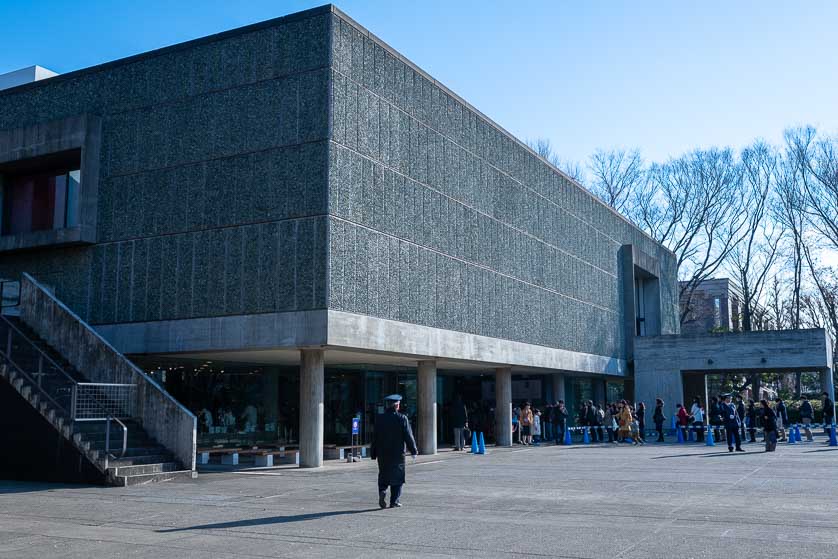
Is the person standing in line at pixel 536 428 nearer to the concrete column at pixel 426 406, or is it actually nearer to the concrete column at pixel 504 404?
the concrete column at pixel 504 404

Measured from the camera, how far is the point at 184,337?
23.0 meters

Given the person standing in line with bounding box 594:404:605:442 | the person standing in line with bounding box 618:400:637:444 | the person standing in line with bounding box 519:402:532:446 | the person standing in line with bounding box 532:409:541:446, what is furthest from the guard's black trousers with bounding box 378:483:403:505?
the person standing in line with bounding box 594:404:605:442

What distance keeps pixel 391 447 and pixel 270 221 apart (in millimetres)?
10698

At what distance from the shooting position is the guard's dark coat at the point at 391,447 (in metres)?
13.2

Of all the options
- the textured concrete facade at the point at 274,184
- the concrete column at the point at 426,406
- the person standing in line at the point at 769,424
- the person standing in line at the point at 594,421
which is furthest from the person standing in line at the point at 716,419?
the concrete column at the point at 426,406

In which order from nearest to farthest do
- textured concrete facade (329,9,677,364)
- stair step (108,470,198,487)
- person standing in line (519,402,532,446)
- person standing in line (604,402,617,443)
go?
stair step (108,470,198,487), textured concrete facade (329,9,677,364), person standing in line (519,402,532,446), person standing in line (604,402,617,443)

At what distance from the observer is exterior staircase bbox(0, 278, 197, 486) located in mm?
17828

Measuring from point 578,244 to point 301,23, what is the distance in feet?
66.4

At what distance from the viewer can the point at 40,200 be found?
27.7 meters

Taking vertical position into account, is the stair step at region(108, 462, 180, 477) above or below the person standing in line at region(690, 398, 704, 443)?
below

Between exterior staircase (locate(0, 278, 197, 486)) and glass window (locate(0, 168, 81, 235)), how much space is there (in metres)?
6.62

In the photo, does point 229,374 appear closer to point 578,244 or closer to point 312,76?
point 312,76

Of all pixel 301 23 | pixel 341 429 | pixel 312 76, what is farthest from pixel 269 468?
pixel 301 23

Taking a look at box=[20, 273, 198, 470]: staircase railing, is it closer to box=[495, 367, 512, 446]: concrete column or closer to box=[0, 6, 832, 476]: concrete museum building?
box=[0, 6, 832, 476]: concrete museum building
